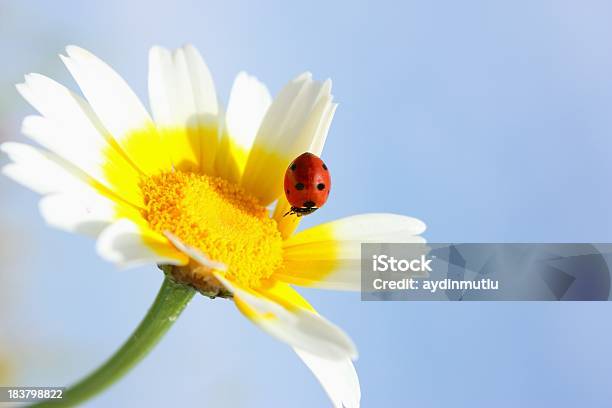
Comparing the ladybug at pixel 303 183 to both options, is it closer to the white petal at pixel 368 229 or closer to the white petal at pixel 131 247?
the white petal at pixel 368 229

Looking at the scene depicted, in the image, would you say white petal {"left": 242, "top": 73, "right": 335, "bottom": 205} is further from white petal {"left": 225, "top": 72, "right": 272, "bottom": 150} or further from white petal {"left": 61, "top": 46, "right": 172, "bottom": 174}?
white petal {"left": 61, "top": 46, "right": 172, "bottom": 174}

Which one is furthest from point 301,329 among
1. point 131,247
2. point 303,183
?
point 303,183

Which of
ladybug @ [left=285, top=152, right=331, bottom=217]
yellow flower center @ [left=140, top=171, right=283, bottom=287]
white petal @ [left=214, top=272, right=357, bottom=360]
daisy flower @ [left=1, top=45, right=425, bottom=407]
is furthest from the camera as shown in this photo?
ladybug @ [left=285, top=152, right=331, bottom=217]

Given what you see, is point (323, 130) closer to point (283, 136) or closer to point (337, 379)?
point (283, 136)

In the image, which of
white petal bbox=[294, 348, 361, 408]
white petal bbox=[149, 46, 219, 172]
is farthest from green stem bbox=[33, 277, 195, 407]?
white petal bbox=[149, 46, 219, 172]

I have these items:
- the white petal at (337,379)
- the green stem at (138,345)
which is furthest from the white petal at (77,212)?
the white petal at (337,379)

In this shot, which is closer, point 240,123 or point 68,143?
point 68,143
